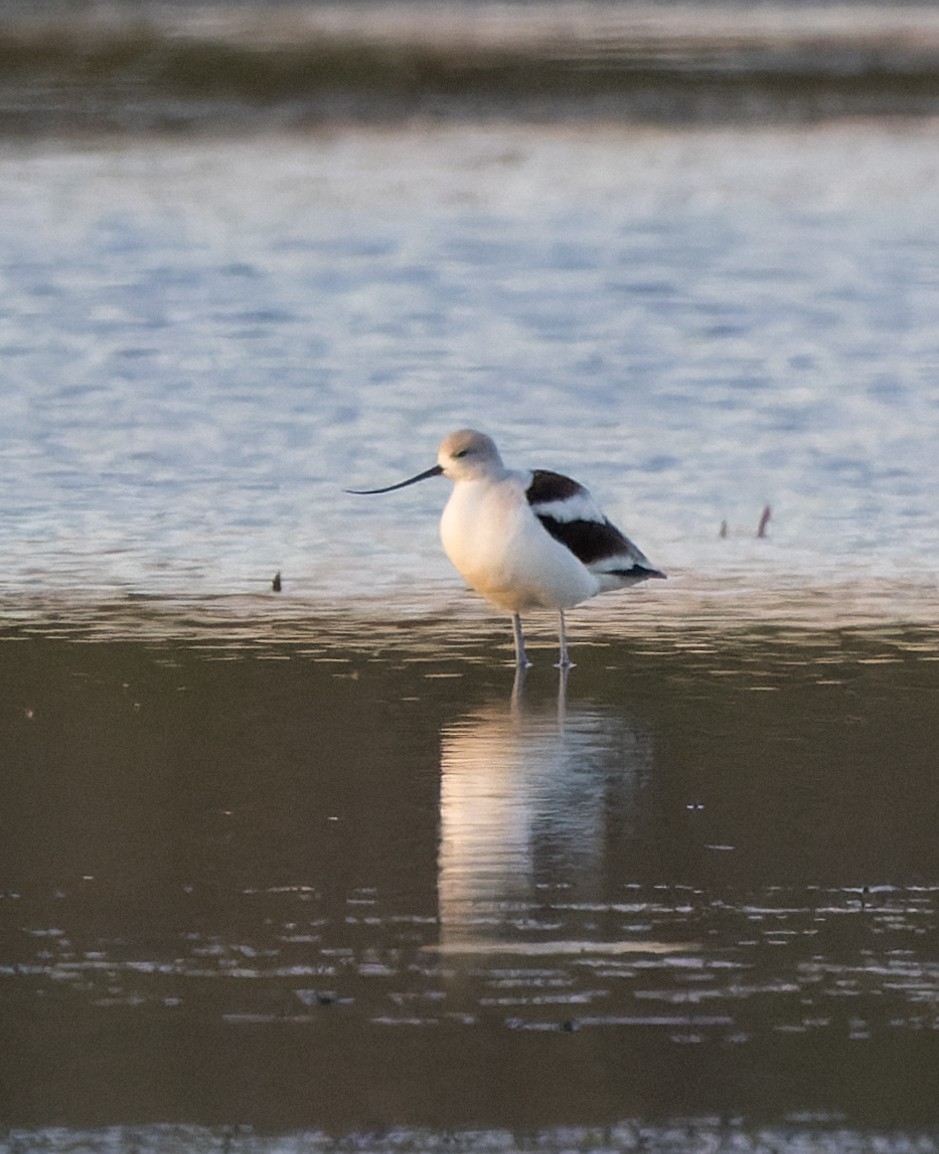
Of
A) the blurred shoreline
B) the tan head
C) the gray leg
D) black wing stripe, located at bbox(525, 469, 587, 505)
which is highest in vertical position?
the blurred shoreline

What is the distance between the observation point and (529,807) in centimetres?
612

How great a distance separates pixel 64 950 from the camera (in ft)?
16.8

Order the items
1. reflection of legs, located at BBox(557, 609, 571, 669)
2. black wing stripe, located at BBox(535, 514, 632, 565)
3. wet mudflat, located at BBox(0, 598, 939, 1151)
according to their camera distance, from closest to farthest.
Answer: wet mudflat, located at BBox(0, 598, 939, 1151), reflection of legs, located at BBox(557, 609, 571, 669), black wing stripe, located at BBox(535, 514, 632, 565)

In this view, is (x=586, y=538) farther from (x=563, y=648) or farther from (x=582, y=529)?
(x=563, y=648)

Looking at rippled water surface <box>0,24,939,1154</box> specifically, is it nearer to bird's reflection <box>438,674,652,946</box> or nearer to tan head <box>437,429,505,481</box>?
bird's reflection <box>438,674,652,946</box>

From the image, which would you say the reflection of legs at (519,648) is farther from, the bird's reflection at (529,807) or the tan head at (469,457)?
the tan head at (469,457)

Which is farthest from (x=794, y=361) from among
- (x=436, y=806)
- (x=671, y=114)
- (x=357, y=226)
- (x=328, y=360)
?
(x=671, y=114)

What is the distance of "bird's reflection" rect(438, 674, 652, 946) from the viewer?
215 inches

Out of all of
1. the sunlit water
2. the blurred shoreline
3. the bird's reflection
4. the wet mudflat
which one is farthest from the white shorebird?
the blurred shoreline

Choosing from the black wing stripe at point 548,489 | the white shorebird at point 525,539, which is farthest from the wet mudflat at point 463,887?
the black wing stripe at point 548,489

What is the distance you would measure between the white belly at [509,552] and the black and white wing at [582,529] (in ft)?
Result: 0.14

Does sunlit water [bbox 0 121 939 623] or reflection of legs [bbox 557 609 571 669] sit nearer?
reflection of legs [bbox 557 609 571 669]

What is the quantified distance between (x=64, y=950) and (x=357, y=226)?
49.0 ft

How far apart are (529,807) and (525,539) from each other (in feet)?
5.64
